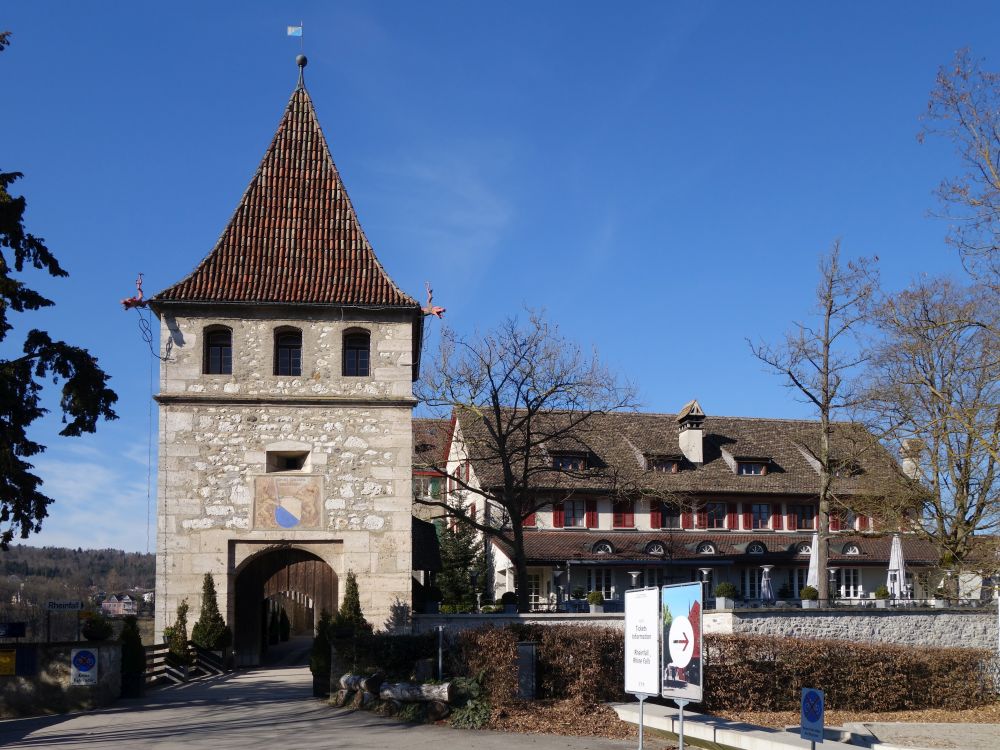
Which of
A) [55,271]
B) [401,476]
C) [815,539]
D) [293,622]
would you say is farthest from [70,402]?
[293,622]

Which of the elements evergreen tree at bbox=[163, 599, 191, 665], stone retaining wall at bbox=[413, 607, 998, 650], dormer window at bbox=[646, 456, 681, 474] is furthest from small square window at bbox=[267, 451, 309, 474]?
dormer window at bbox=[646, 456, 681, 474]

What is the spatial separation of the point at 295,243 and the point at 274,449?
545 cm

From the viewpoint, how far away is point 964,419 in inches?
707

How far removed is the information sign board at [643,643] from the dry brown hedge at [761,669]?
3.70 metres

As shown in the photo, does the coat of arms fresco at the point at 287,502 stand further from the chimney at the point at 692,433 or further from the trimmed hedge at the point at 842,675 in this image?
the chimney at the point at 692,433

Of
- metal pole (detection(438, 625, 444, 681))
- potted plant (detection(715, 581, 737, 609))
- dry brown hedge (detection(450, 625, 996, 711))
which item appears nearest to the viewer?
dry brown hedge (detection(450, 625, 996, 711))

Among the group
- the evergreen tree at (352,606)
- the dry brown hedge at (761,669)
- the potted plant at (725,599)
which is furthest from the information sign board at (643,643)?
the potted plant at (725,599)

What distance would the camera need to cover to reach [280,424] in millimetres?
25516

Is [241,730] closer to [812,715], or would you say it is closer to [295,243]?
[812,715]

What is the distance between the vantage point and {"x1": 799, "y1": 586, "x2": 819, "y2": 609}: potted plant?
2793 cm

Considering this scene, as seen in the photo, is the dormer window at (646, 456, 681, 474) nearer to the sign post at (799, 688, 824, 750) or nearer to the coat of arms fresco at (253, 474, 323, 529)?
the coat of arms fresco at (253, 474, 323, 529)

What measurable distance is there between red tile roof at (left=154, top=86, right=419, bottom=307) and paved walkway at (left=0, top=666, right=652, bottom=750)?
9671mm

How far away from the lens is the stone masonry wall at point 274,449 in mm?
24922

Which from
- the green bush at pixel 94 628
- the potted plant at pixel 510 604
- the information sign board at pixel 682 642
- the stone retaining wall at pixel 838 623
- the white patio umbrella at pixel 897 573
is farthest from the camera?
the white patio umbrella at pixel 897 573
